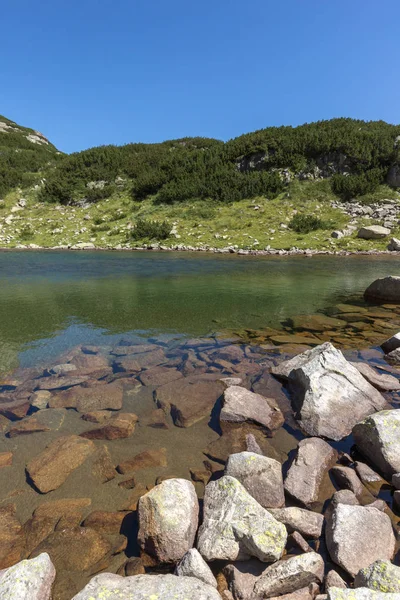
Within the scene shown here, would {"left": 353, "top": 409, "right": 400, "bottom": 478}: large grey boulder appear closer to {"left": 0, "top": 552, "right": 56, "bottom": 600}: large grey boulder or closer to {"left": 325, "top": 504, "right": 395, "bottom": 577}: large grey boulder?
{"left": 325, "top": 504, "right": 395, "bottom": 577}: large grey boulder

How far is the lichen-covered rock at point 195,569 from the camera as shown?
290 cm

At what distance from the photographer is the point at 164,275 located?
69.2 feet

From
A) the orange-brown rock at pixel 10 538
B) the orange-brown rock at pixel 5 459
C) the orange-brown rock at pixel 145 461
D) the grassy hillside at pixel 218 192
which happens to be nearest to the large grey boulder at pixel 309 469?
the orange-brown rock at pixel 145 461

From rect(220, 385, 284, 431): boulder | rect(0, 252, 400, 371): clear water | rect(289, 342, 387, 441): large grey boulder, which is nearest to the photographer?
rect(289, 342, 387, 441): large grey boulder

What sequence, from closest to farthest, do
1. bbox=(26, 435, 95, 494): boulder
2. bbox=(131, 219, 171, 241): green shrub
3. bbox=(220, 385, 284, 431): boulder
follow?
bbox=(26, 435, 95, 494): boulder
bbox=(220, 385, 284, 431): boulder
bbox=(131, 219, 171, 241): green shrub

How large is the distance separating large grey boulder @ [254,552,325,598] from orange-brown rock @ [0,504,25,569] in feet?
8.06

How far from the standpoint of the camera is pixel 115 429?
5.32 meters

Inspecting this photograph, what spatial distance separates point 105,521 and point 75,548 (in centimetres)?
40

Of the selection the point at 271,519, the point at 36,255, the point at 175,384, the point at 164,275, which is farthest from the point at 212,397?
the point at 36,255

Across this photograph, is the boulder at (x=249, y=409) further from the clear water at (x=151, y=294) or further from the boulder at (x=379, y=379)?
the clear water at (x=151, y=294)

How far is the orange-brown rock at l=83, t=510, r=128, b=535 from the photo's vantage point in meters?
3.62

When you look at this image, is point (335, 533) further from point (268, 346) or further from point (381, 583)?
point (268, 346)

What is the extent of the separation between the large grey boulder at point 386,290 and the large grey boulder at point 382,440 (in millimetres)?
11414

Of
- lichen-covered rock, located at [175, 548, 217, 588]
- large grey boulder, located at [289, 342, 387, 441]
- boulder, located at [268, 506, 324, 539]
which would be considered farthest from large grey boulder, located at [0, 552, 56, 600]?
large grey boulder, located at [289, 342, 387, 441]
